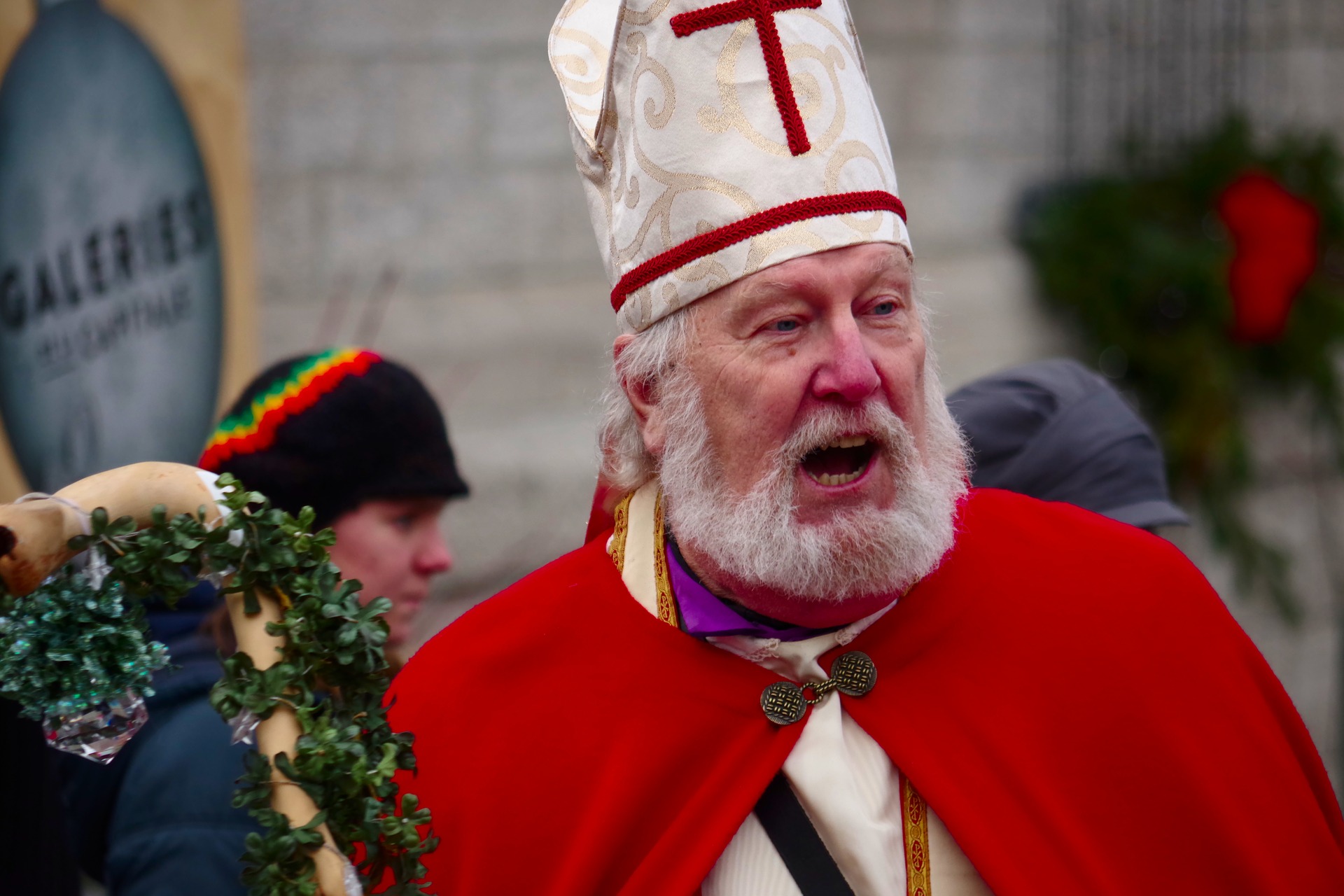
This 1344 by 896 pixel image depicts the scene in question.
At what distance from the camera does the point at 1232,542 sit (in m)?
6.44

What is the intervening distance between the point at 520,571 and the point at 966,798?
124 inches

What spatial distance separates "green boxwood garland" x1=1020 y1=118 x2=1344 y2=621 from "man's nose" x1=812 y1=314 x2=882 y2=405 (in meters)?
4.06

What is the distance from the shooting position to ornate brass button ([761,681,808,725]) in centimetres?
236

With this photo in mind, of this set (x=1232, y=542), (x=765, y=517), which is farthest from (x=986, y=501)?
(x=1232, y=542)

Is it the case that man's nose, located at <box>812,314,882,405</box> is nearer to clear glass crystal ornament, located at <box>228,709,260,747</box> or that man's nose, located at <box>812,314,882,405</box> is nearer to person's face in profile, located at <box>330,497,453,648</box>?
clear glass crystal ornament, located at <box>228,709,260,747</box>

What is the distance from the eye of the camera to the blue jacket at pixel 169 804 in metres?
2.44

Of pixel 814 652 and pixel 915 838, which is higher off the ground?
pixel 814 652

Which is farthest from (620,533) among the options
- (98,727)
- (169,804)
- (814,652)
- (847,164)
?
(98,727)

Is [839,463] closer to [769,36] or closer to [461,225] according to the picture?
[769,36]

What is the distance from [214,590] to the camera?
3.13 metres

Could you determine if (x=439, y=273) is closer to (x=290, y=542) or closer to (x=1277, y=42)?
(x=290, y=542)

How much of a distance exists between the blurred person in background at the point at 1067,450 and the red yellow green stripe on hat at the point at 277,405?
4.61 ft

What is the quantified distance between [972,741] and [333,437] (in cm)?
141

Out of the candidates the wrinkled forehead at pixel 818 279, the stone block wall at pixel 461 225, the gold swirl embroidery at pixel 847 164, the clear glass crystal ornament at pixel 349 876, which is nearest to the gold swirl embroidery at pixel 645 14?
the gold swirl embroidery at pixel 847 164
